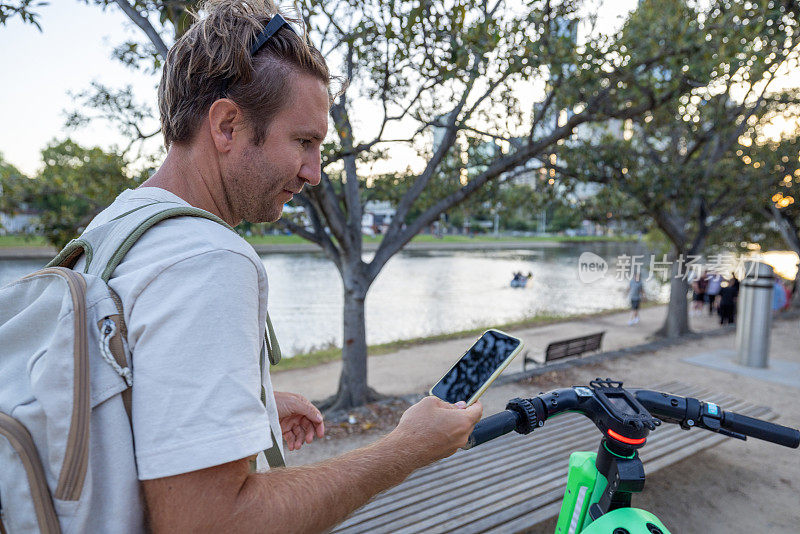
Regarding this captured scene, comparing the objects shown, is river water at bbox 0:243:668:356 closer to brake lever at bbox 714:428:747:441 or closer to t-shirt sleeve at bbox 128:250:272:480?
brake lever at bbox 714:428:747:441

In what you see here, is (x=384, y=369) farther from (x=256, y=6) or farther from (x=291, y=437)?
(x=256, y=6)

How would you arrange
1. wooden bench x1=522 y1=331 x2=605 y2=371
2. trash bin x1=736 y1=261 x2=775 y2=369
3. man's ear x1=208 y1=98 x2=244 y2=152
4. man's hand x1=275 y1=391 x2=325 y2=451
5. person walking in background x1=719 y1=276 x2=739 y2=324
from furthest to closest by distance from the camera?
person walking in background x1=719 y1=276 x2=739 y2=324, wooden bench x1=522 y1=331 x2=605 y2=371, trash bin x1=736 y1=261 x2=775 y2=369, man's hand x1=275 y1=391 x2=325 y2=451, man's ear x1=208 y1=98 x2=244 y2=152

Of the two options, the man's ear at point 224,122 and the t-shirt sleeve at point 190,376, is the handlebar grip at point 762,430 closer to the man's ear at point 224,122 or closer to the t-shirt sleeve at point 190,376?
the t-shirt sleeve at point 190,376

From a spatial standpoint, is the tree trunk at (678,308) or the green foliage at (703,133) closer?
the green foliage at (703,133)

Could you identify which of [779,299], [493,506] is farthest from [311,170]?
[779,299]

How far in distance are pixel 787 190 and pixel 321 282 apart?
20.9 metres

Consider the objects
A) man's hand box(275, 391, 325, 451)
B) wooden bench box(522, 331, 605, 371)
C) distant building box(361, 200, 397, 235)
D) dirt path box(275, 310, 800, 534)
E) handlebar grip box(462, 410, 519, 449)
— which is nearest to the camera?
handlebar grip box(462, 410, 519, 449)

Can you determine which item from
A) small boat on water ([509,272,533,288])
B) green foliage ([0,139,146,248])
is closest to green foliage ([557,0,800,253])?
green foliage ([0,139,146,248])

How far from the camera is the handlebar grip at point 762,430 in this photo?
156 centimetres

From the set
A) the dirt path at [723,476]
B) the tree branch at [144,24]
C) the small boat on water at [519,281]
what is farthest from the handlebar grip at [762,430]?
the small boat on water at [519,281]

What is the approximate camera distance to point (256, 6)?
127 centimetres

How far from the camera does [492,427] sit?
1.50 metres

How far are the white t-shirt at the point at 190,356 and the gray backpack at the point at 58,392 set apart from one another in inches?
1.1

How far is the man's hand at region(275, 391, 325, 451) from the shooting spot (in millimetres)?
1645
